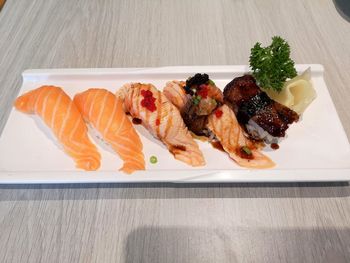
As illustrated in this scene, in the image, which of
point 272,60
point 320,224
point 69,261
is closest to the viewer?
point 69,261

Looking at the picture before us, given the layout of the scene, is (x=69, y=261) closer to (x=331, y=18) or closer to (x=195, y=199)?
(x=195, y=199)

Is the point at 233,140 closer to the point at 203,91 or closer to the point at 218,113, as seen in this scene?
the point at 218,113

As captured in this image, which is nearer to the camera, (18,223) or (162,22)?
(18,223)

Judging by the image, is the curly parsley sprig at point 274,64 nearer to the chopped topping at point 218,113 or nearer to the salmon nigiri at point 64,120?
the chopped topping at point 218,113

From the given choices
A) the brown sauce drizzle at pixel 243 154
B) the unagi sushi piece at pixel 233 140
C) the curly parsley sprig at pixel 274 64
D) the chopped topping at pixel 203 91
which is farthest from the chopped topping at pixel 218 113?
the curly parsley sprig at pixel 274 64

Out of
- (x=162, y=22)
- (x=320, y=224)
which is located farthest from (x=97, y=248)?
(x=162, y=22)

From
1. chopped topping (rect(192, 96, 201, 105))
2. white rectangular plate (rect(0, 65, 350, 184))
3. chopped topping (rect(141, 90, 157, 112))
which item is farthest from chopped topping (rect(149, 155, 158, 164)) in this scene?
chopped topping (rect(192, 96, 201, 105))
